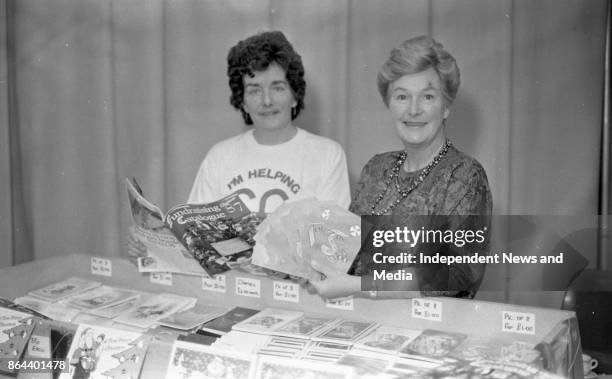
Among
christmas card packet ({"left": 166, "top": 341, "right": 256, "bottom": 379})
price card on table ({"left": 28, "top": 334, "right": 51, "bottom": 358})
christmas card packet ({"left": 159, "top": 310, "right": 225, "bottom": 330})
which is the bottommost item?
price card on table ({"left": 28, "top": 334, "right": 51, "bottom": 358})

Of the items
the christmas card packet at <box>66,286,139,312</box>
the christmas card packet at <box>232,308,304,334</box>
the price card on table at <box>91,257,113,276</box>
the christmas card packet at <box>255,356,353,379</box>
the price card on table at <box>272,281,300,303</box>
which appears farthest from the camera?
the price card on table at <box>91,257,113,276</box>

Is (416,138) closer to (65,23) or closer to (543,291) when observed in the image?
(543,291)

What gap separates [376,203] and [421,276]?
0.30m

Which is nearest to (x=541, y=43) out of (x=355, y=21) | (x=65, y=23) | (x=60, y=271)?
(x=355, y=21)

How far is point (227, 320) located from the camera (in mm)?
1260

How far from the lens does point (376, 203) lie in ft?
4.79

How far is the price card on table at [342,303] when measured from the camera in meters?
1.23

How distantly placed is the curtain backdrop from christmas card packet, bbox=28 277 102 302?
68 cm

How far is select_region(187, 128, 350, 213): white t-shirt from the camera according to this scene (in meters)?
1.79

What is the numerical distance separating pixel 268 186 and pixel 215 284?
48 centimetres

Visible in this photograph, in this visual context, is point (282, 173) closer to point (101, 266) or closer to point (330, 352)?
point (101, 266)

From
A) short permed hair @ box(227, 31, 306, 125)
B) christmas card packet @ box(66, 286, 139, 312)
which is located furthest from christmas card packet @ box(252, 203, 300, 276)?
short permed hair @ box(227, 31, 306, 125)

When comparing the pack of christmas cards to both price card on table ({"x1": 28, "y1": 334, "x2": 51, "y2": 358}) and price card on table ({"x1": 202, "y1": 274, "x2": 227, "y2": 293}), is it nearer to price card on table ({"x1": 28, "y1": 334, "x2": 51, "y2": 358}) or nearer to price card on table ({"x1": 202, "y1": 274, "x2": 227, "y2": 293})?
price card on table ({"x1": 202, "y1": 274, "x2": 227, "y2": 293})

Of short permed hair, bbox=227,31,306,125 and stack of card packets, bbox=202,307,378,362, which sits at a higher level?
short permed hair, bbox=227,31,306,125
